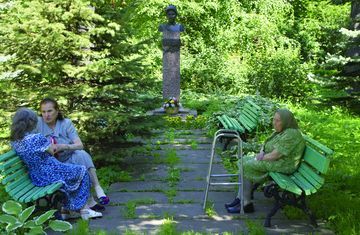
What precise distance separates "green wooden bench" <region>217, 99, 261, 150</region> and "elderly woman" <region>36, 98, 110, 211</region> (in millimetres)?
3574

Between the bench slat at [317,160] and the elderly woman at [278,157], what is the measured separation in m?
0.12

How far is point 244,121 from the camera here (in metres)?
9.43

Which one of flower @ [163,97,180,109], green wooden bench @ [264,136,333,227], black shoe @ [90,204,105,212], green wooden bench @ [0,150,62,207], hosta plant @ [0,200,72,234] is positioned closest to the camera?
hosta plant @ [0,200,72,234]

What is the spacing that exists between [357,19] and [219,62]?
10328 millimetres

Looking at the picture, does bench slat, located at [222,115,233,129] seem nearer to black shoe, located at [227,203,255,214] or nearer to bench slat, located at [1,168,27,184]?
black shoe, located at [227,203,255,214]

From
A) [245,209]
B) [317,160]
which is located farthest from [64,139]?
[317,160]

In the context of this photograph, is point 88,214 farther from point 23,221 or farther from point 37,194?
point 23,221

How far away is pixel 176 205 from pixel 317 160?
1884mm

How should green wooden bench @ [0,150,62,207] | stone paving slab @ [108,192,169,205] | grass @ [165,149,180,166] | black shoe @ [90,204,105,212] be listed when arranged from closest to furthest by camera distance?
green wooden bench @ [0,150,62,207] < black shoe @ [90,204,105,212] < stone paving slab @ [108,192,169,205] < grass @ [165,149,180,166]

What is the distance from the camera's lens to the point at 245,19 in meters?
21.0

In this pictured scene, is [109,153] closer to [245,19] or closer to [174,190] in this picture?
[174,190]

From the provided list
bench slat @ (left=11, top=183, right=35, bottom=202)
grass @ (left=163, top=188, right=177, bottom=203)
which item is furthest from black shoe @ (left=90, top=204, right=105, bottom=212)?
grass @ (left=163, top=188, right=177, bottom=203)

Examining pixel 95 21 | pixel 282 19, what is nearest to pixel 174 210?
pixel 95 21

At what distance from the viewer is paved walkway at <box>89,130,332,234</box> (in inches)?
194
